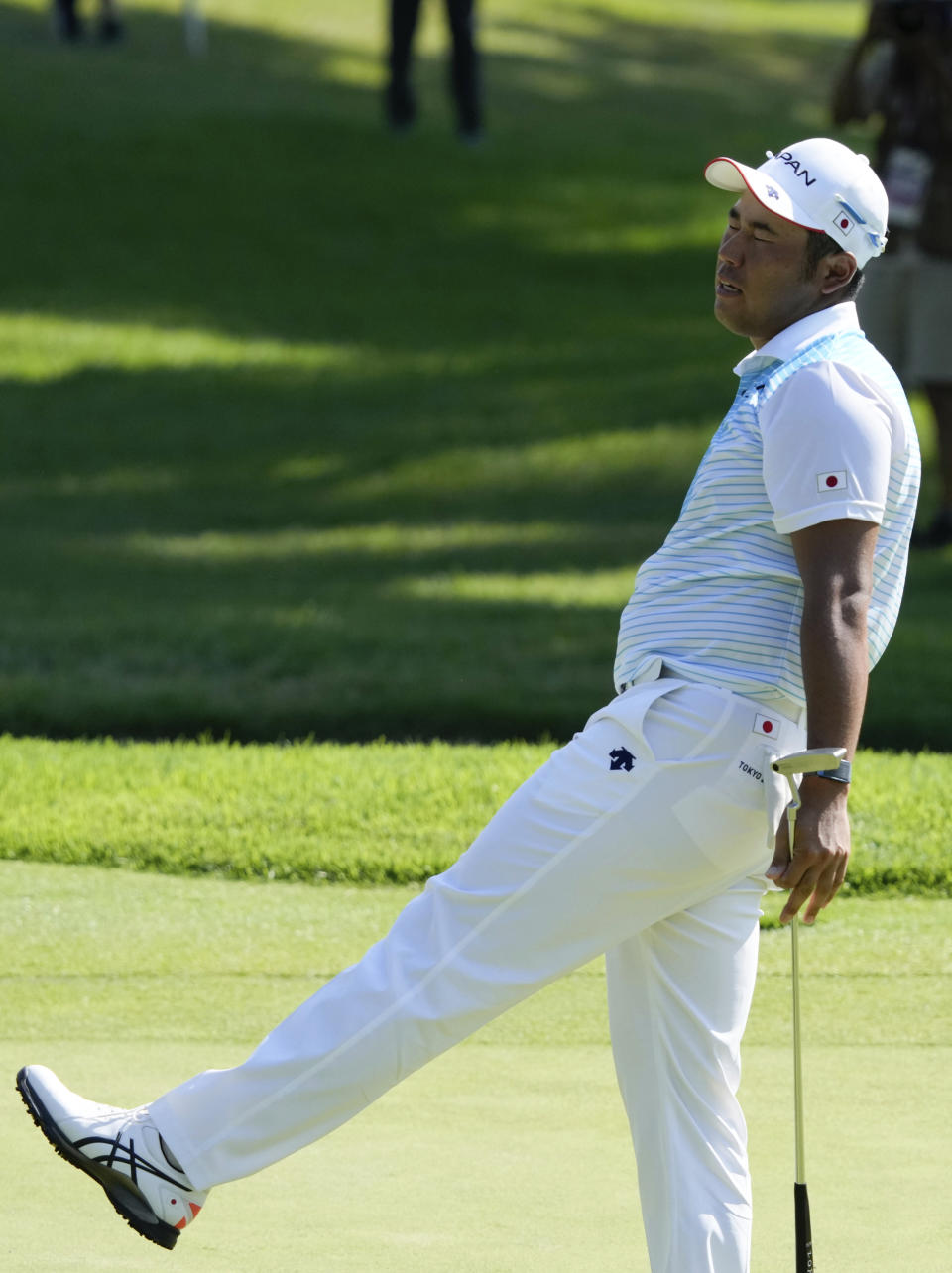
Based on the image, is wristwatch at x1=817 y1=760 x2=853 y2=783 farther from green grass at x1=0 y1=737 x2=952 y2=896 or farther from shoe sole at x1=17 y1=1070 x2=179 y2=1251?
green grass at x1=0 y1=737 x2=952 y2=896

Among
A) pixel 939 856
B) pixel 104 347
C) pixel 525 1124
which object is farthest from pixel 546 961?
pixel 104 347

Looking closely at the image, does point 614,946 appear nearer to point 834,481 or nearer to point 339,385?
point 834,481

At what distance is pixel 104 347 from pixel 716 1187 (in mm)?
15062

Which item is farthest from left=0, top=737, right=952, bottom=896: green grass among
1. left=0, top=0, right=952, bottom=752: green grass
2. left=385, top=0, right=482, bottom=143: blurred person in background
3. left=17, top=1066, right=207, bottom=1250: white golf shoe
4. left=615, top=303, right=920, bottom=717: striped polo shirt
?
left=385, top=0, right=482, bottom=143: blurred person in background

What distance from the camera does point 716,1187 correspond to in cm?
327

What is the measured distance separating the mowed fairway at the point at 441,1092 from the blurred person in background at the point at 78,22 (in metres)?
21.5

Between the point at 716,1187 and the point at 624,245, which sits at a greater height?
the point at 716,1187

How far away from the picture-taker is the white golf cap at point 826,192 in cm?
321

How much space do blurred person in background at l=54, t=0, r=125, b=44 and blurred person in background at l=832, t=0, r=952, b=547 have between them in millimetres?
17235

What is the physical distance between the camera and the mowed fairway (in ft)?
12.0

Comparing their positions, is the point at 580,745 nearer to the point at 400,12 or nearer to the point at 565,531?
the point at 565,531

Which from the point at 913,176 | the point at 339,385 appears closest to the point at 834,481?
the point at 913,176

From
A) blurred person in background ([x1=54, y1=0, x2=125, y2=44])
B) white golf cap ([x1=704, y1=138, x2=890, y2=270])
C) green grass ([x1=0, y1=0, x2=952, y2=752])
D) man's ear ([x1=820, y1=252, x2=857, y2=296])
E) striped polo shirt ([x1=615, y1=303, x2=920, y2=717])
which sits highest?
white golf cap ([x1=704, y1=138, x2=890, y2=270])

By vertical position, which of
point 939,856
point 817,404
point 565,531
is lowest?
point 565,531
